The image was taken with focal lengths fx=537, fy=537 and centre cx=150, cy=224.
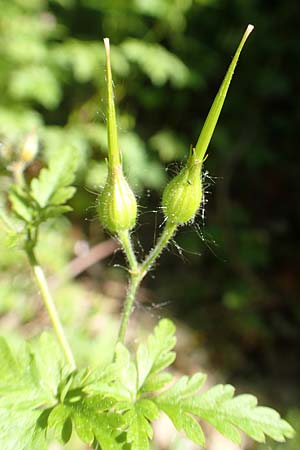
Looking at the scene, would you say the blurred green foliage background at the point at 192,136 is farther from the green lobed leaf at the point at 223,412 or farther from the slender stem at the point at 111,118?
the slender stem at the point at 111,118

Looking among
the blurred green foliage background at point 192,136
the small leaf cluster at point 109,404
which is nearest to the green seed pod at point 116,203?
the small leaf cluster at point 109,404

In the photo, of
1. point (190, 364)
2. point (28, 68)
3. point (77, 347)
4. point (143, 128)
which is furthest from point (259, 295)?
point (28, 68)

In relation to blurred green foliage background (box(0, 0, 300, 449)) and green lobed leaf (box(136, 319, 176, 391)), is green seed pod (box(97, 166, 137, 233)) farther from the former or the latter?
blurred green foliage background (box(0, 0, 300, 449))

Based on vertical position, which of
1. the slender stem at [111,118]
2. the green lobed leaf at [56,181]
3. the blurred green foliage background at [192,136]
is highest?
the slender stem at [111,118]

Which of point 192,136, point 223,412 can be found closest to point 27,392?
point 223,412

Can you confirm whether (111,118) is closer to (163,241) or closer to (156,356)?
(163,241)

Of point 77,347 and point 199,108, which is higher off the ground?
point 199,108

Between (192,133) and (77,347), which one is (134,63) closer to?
(192,133)
